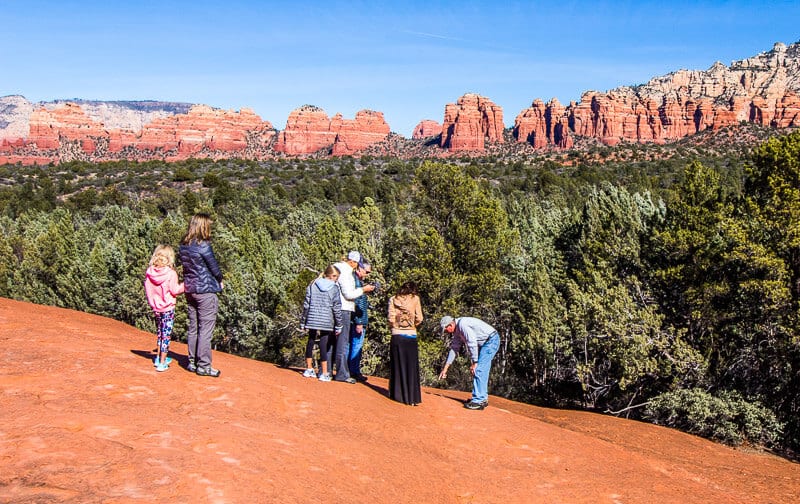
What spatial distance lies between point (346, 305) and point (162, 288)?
2852 millimetres

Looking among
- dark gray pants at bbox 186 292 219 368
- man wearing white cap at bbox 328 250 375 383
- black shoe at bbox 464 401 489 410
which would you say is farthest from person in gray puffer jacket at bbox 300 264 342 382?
black shoe at bbox 464 401 489 410

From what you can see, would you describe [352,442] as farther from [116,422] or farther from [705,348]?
[705,348]

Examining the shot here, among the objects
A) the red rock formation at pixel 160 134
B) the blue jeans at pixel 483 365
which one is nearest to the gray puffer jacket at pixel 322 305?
the blue jeans at pixel 483 365

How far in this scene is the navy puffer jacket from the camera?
24.3ft

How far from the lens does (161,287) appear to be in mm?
7707

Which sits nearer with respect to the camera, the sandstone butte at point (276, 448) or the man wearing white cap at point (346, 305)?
the sandstone butte at point (276, 448)

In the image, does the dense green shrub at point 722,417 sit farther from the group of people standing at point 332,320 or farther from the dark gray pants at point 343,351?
the dark gray pants at point 343,351

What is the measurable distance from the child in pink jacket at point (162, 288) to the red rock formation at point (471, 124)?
132 meters

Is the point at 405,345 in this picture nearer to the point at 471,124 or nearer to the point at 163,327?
the point at 163,327

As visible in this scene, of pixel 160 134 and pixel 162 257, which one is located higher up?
pixel 160 134

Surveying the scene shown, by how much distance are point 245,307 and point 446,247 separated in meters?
10.8

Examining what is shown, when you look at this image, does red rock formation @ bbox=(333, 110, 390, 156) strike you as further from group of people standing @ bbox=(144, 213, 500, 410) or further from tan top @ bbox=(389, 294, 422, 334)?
tan top @ bbox=(389, 294, 422, 334)

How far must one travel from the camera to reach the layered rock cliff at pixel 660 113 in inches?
4845

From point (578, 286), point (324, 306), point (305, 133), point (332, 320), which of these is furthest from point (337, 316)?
point (305, 133)
